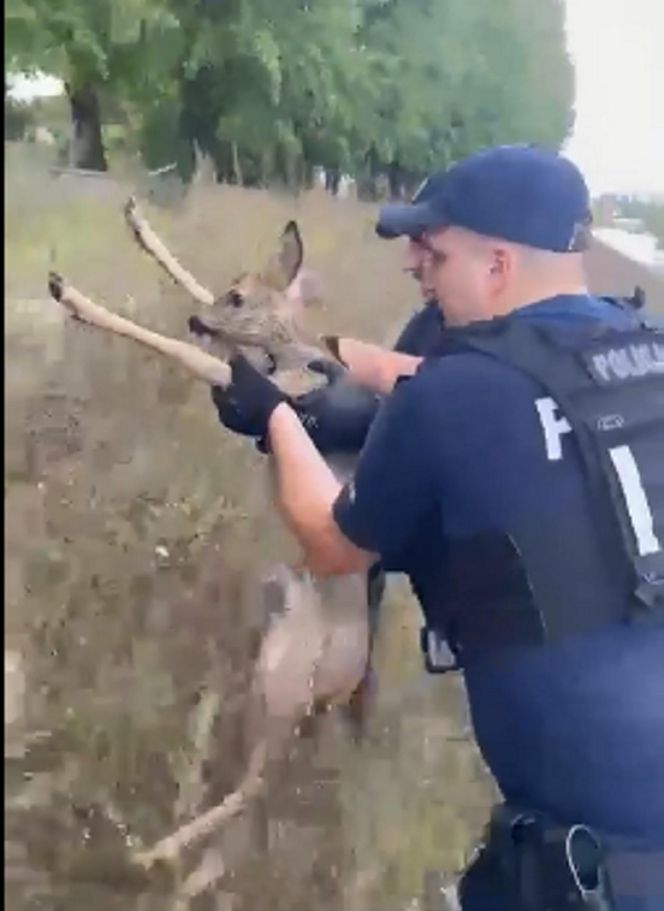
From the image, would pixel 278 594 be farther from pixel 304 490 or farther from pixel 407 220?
pixel 407 220

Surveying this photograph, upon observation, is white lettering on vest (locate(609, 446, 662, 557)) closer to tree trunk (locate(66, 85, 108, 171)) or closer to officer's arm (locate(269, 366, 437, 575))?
officer's arm (locate(269, 366, 437, 575))

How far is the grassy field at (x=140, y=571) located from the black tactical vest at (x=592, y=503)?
0.17m

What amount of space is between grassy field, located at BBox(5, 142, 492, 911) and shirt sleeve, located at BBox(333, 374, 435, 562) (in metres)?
0.12

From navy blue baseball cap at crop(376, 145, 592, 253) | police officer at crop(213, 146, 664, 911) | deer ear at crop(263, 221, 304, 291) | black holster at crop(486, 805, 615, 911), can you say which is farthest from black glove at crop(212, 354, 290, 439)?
black holster at crop(486, 805, 615, 911)

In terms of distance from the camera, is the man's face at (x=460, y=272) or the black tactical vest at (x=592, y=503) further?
the man's face at (x=460, y=272)

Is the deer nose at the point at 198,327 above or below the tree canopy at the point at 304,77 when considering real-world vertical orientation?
below

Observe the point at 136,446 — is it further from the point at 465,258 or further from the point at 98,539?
the point at 465,258

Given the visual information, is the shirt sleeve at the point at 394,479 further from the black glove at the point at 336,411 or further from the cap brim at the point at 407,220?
the cap brim at the point at 407,220

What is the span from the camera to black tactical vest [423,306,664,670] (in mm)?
1287

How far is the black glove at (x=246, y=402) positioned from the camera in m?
1.42

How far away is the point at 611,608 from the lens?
1.32m

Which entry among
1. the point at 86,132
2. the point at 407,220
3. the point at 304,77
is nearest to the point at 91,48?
the point at 86,132

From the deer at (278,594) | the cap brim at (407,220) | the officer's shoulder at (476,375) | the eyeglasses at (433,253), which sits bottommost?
the deer at (278,594)

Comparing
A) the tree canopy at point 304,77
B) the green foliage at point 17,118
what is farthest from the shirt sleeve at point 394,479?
the green foliage at point 17,118
